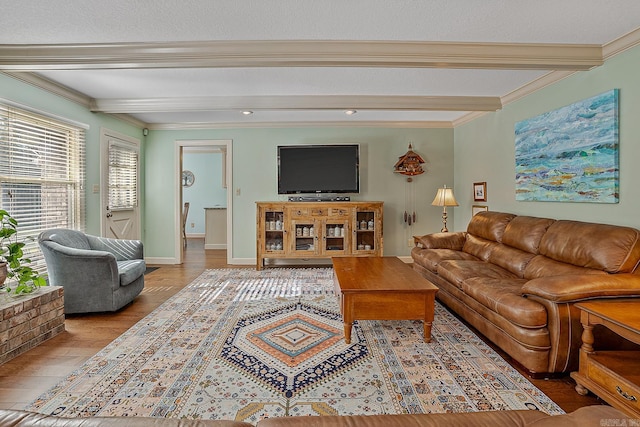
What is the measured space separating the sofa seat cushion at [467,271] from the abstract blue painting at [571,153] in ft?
2.96

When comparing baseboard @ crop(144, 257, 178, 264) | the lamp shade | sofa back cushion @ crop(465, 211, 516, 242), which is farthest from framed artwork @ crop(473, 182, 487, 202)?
baseboard @ crop(144, 257, 178, 264)

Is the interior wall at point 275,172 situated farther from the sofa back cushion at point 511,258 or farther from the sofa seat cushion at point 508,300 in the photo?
the sofa seat cushion at point 508,300

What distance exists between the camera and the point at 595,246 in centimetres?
248

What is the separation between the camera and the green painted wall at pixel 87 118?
3230 millimetres

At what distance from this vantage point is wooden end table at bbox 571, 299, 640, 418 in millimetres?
1662

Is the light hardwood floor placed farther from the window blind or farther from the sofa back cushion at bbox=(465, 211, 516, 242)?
the sofa back cushion at bbox=(465, 211, 516, 242)

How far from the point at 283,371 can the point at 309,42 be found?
2.45 m

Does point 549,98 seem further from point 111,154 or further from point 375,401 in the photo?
point 111,154

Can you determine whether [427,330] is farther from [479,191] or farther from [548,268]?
[479,191]

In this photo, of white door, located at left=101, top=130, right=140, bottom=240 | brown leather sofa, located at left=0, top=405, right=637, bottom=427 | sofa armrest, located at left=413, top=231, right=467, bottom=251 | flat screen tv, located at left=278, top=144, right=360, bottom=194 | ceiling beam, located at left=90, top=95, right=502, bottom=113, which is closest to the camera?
brown leather sofa, located at left=0, top=405, right=637, bottom=427

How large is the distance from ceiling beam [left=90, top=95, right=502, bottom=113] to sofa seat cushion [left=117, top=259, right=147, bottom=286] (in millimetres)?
1931

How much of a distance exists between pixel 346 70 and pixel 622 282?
2693mm

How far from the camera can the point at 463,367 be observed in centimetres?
227

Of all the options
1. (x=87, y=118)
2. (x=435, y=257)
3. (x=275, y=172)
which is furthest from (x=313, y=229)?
(x=87, y=118)
